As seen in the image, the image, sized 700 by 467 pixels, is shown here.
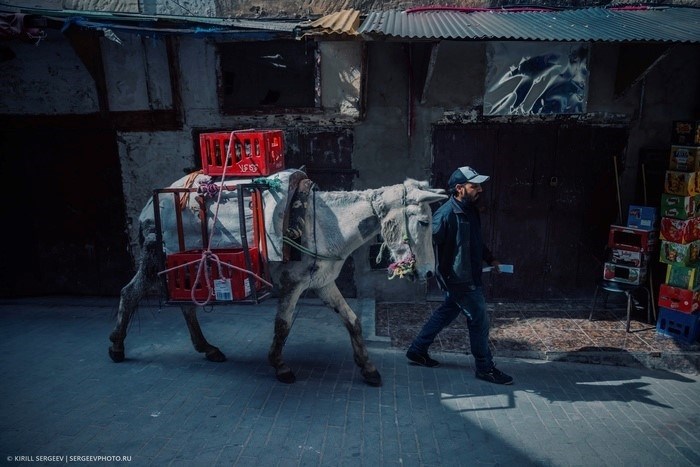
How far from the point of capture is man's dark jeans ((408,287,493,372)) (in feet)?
14.1

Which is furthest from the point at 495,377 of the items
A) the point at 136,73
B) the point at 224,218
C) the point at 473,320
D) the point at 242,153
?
the point at 136,73

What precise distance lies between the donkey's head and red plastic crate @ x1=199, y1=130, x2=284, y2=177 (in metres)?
1.20

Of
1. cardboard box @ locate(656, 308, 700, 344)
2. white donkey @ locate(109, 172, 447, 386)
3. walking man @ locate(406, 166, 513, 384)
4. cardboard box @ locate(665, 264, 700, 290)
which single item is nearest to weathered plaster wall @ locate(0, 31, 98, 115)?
white donkey @ locate(109, 172, 447, 386)

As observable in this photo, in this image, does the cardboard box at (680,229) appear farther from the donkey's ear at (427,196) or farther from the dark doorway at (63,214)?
the dark doorway at (63,214)

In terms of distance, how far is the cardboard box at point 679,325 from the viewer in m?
5.16

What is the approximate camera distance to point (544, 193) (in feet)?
21.2

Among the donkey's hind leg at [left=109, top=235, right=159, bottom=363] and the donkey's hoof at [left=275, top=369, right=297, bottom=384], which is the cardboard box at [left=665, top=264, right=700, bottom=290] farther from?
the donkey's hind leg at [left=109, top=235, right=159, bottom=363]

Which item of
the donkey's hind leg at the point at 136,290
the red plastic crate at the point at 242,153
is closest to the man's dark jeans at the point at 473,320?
the red plastic crate at the point at 242,153

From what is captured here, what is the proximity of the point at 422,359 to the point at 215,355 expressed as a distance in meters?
2.30

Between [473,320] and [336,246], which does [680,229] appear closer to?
[473,320]

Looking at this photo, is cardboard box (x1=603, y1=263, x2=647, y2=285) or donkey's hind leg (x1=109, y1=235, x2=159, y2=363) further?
cardboard box (x1=603, y1=263, x2=647, y2=285)

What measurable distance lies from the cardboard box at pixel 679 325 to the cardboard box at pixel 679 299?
0.22 feet

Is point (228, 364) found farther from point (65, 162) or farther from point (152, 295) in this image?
point (65, 162)

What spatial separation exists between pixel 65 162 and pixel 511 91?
21.6 ft
